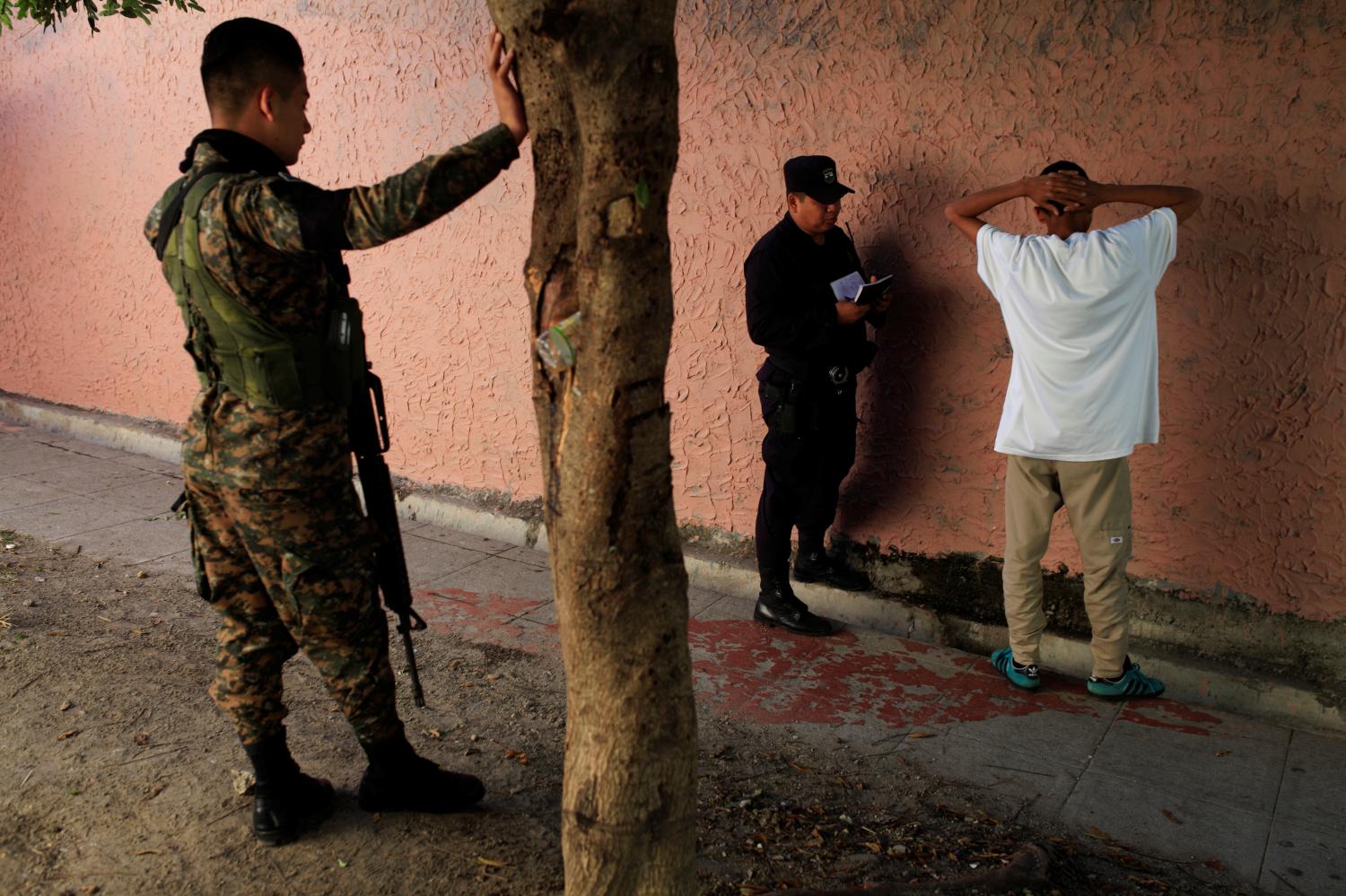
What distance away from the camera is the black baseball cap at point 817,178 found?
3.93 metres

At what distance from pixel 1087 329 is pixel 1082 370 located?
137 mm

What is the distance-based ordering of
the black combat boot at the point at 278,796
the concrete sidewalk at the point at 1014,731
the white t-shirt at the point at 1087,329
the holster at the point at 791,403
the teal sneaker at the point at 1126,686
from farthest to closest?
the holster at the point at 791,403
the teal sneaker at the point at 1126,686
the white t-shirt at the point at 1087,329
the concrete sidewalk at the point at 1014,731
the black combat boot at the point at 278,796

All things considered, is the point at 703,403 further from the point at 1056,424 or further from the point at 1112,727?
the point at 1112,727

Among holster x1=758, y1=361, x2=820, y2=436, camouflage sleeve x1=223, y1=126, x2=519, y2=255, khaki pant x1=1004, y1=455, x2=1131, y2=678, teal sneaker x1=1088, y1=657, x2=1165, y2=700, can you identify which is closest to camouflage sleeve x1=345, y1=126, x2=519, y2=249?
camouflage sleeve x1=223, y1=126, x2=519, y2=255

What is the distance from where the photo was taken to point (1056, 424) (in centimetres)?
351

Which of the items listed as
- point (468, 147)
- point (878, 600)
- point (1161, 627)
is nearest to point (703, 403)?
point (878, 600)

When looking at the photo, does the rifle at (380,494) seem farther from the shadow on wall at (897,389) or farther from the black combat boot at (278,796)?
the shadow on wall at (897,389)

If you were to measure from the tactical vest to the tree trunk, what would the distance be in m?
0.87

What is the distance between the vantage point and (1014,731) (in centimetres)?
351

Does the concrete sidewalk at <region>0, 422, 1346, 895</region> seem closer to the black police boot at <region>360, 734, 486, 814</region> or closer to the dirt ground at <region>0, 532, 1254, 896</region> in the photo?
the dirt ground at <region>0, 532, 1254, 896</region>

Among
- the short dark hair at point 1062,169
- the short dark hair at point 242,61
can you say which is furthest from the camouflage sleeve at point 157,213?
the short dark hair at point 1062,169

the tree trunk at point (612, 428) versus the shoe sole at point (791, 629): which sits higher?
the tree trunk at point (612, 428)

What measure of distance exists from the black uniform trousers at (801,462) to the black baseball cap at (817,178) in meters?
0.74

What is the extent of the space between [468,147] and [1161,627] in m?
3.10
